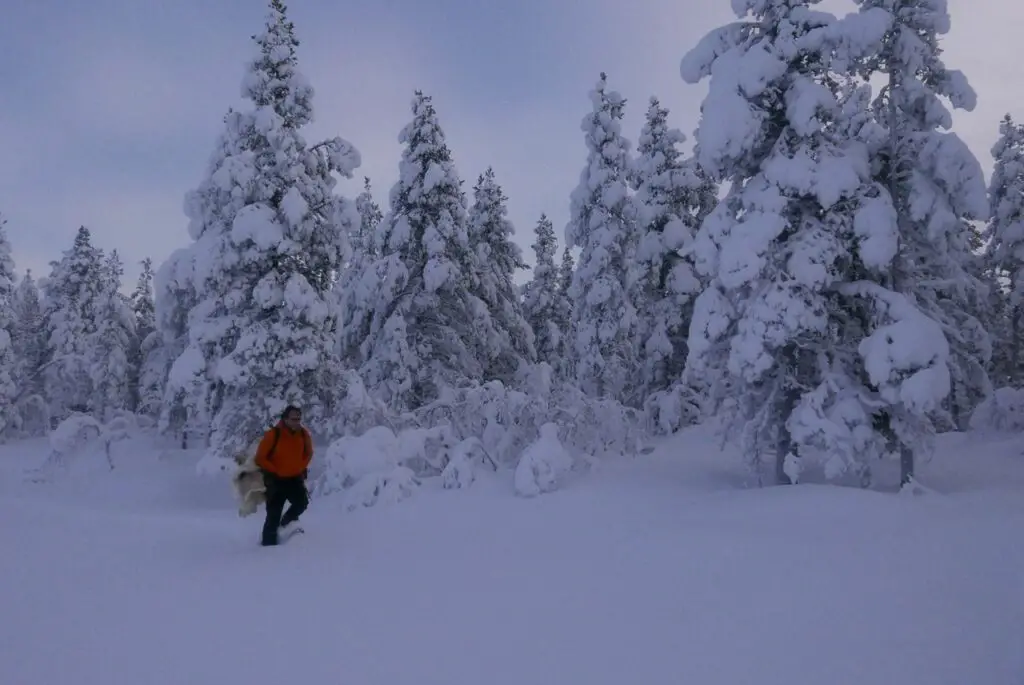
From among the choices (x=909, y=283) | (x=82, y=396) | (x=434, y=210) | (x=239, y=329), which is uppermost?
(x=434, y=210)

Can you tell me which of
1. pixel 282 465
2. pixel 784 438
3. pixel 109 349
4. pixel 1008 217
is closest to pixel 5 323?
pixel 109 349

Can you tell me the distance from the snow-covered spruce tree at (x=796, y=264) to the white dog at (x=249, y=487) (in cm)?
849

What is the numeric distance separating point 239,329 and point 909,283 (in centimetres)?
1548

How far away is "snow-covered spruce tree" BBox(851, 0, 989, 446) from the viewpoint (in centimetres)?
1386

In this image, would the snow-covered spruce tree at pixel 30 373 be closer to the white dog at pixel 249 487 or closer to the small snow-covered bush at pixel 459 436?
the small snow-covered bush at pixel 459 436

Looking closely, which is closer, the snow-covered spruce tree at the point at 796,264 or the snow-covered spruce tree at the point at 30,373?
the snow-covered spruce tree at the point at 796,264

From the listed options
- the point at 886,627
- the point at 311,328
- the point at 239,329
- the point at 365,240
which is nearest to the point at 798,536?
the point at 886,627

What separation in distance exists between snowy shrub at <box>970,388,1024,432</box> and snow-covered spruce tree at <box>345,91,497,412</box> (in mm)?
16417

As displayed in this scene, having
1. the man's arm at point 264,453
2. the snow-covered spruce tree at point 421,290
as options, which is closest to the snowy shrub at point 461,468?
the man's arm at point 264,453

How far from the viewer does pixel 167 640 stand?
5.64m

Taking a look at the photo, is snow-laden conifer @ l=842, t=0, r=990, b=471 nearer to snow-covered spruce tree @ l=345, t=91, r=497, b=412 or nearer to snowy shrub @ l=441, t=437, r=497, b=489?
snowy shrub @ l=441, t=437, r=497, b=489

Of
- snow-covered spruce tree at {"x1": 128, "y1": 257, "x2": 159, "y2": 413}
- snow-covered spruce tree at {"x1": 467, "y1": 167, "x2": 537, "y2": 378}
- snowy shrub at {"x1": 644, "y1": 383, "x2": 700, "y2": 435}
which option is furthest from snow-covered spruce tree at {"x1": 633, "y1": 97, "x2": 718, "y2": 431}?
snow-covered spruce tree at {"x1": 128, "y1": 257, "x2": 159, "y2": 413}

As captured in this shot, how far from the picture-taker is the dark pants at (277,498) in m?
9.35

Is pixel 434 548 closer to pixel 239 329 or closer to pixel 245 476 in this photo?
pixel 245 476
